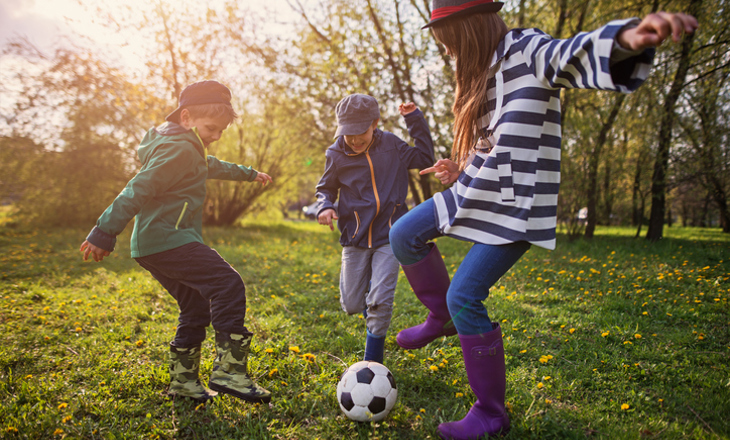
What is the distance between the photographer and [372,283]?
8.36 feet

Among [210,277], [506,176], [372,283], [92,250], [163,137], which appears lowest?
[372,283]

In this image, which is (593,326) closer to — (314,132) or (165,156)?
(165,156)

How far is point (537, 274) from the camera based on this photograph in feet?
18.2

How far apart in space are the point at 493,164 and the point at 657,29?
2.30ft

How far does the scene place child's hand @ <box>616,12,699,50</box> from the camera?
1.08 m

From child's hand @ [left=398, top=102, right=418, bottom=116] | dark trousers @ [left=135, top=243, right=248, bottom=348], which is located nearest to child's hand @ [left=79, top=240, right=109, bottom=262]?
dark trousers @ [left=135, top=243, right=248, bottom=348]

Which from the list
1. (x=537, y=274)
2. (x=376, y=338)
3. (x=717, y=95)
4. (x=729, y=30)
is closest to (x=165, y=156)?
Result: (x=376, y=338)

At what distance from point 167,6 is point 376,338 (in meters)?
11.0

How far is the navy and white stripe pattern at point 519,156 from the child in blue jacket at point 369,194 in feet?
2.93

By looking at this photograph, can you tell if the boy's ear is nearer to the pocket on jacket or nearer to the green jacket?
the green jacket

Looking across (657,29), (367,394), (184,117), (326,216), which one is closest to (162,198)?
(184,117)

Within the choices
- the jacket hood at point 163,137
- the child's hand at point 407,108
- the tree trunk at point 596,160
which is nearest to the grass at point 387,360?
the jacket hood at point 163,137

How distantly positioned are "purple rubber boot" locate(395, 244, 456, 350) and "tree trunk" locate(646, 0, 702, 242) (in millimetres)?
7669

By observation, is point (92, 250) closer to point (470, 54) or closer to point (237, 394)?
point (237, 394)
